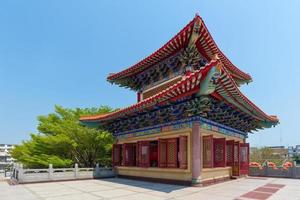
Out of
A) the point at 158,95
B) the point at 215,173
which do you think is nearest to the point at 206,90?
the point at 158,95

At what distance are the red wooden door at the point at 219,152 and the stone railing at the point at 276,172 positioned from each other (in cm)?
546

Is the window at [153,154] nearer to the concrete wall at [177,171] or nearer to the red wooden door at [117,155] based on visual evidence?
the concrete wall at [177,171]

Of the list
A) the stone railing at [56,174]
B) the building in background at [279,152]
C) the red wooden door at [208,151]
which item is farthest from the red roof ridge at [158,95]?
the building in background at [279,152]

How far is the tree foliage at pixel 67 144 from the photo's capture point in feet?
55.9

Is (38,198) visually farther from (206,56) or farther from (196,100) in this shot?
(206,56)

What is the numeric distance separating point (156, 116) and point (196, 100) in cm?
276

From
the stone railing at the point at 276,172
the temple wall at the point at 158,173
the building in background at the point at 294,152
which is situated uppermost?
the temple wall at the point at 158,173

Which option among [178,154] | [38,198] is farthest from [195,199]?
[38,198]

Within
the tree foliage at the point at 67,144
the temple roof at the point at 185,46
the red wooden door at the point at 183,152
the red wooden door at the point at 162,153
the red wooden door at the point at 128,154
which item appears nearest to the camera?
the temple roof at the point at 185,46

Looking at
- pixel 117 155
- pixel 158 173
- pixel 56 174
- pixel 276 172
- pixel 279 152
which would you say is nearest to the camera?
pixel 158 173

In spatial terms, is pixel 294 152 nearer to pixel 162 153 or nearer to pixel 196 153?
pixel 162 153

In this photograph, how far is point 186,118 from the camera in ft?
34.8

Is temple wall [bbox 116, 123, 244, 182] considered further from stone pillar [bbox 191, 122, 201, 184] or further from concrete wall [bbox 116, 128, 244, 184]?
stone pillar [bbox 191, 122, 201, 184]

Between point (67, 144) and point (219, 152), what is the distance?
10.4m
